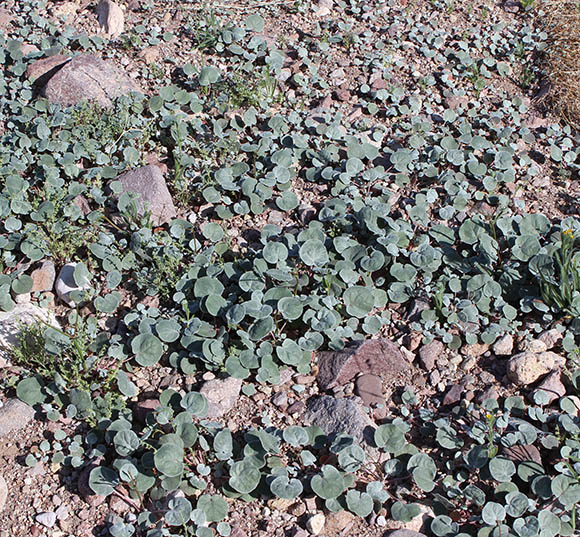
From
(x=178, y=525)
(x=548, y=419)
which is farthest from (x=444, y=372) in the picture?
(x=178, y=525)

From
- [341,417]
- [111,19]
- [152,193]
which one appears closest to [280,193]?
[152,193]

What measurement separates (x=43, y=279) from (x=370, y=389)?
1.95 m

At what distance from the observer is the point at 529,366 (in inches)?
147

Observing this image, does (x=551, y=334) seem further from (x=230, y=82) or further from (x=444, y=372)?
(x=230, y=82)

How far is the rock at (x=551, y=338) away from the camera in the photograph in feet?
12.8

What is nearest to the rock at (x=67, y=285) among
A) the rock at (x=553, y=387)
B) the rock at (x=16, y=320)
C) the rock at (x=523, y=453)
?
the rock at (x=16, y=320)

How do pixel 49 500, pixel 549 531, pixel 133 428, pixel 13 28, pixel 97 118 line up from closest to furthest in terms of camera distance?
pixel 549 531, pixel 49 500, pixel 133 428, pixel 97 118, pixel 13 28

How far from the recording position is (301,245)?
13.8 feet

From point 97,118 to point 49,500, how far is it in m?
2.60

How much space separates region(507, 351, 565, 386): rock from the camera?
3.74 m

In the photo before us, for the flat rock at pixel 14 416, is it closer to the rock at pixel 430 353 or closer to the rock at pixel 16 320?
the rock at pixel 16 320

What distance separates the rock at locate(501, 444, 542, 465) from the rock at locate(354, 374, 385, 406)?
0.64 metres

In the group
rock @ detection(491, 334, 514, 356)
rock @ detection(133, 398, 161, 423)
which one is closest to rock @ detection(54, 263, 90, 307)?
rock @ detection(133, 398, 161, 423)

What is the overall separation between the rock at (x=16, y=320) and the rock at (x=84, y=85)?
168 cm
